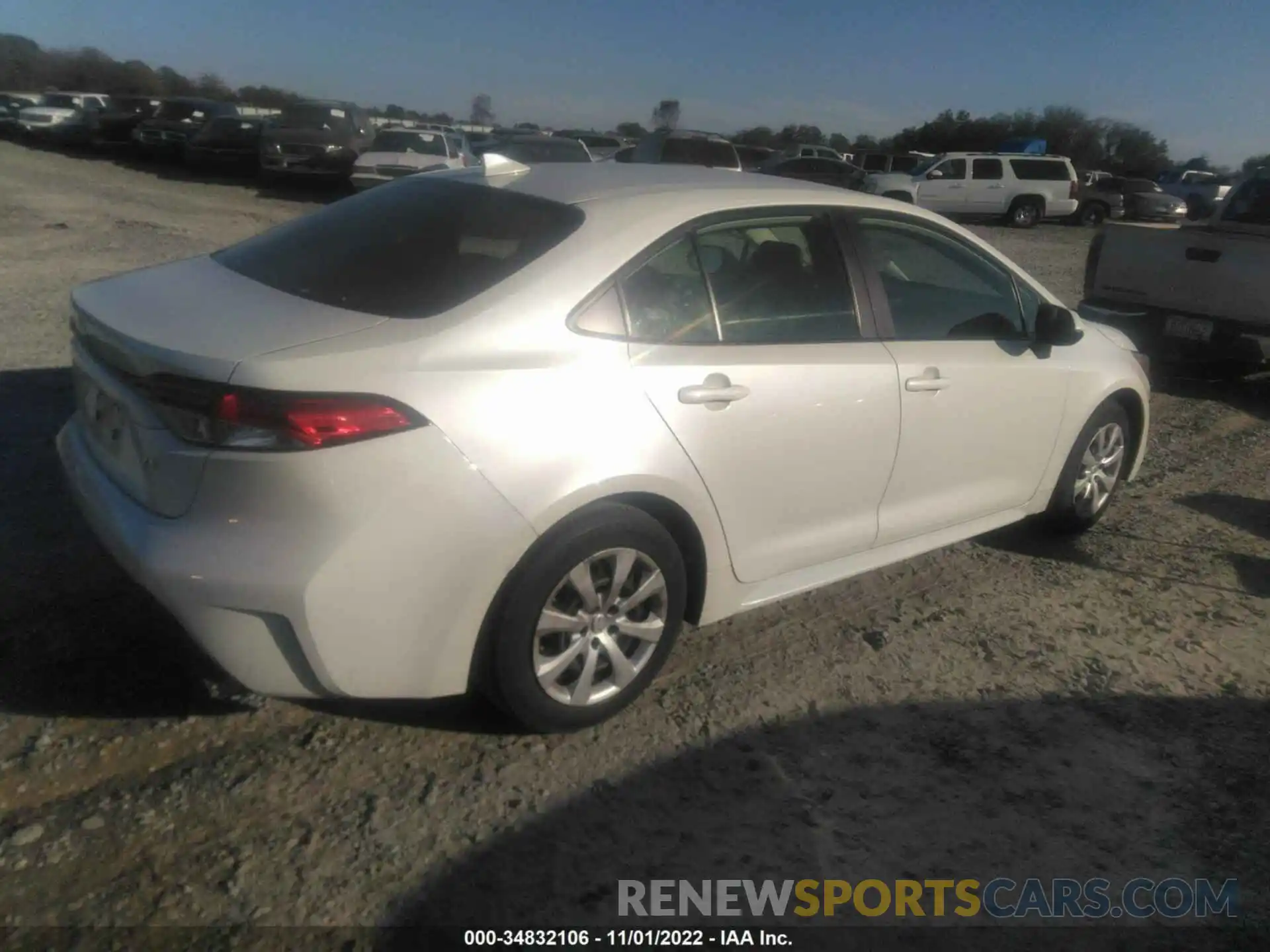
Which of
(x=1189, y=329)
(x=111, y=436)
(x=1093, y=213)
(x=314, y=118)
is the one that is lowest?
(x=1093, y=213)

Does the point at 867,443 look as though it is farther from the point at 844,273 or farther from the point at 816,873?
the point at 816,873

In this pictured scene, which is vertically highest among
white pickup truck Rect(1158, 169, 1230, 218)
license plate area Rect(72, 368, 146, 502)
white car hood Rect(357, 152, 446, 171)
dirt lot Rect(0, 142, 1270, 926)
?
license plate area Rect(72, 368, 146, 502)

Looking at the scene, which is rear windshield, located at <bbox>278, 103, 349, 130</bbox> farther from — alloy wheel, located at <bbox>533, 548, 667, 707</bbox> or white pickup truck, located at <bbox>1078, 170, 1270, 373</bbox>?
alloy wheel, located at <bbox>533, 548, 667, 707</bbox>

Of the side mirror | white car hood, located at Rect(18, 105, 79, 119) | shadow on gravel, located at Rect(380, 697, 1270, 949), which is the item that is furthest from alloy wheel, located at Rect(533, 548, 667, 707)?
white car hood, located at Rect(18, 105, 79, 119)

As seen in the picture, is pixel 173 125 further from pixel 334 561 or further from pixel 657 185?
pixel 334 561

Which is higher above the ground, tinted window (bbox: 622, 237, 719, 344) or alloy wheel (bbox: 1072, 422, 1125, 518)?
tinted window (bbox: 622, 237, 719, 344)

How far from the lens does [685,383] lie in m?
3.15

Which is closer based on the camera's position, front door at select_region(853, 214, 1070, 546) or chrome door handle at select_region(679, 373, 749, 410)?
chrome door handle at select_region(679, 373, 749, 410)

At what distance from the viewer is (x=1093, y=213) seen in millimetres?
30844

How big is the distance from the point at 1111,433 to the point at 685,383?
2740mm

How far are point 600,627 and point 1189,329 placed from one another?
646 centimetres

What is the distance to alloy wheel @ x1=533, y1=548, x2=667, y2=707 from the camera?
3.02 meters

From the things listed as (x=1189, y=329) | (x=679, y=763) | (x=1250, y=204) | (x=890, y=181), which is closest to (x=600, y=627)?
(x=679, y=763)

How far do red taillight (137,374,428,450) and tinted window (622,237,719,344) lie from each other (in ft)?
2.78
